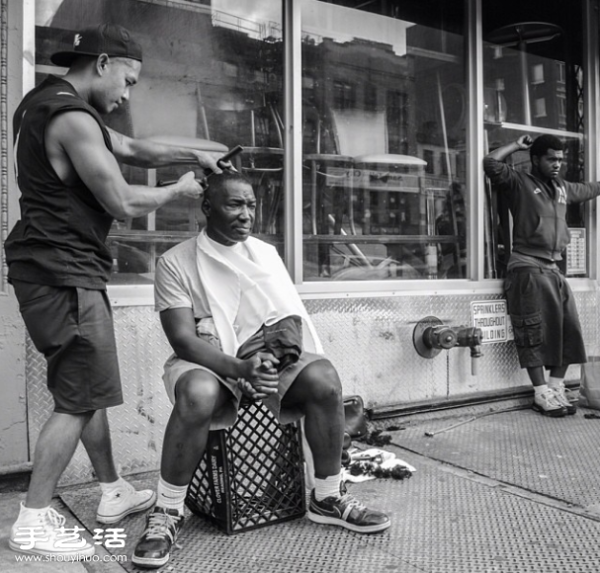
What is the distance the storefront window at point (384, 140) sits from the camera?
441 centimetres

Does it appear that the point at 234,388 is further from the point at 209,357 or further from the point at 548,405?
the point at 548,405

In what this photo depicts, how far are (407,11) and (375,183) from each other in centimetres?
121

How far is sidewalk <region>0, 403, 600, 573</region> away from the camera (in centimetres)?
243

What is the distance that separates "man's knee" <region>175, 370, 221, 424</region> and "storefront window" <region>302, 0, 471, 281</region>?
184 centimetres

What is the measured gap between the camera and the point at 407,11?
190 inches

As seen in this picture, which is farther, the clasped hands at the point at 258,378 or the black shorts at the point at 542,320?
the black shorts at the point at 542,320

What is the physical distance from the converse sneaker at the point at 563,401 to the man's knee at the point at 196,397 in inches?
114

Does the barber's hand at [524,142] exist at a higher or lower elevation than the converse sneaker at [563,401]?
higher

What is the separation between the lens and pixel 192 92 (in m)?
4.00

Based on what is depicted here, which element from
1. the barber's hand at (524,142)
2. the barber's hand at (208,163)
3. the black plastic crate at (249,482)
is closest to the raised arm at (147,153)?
the barber's hand at (208,163)

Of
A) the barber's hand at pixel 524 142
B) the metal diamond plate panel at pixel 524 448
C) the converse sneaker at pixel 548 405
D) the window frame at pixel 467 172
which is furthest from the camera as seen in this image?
the barber's hand at pixel 524 142

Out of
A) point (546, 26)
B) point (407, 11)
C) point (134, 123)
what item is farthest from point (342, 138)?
point (546, 26)

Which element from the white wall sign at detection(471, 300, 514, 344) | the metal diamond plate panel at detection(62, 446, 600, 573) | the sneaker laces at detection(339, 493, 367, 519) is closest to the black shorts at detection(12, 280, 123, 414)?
the metal diamond plate panel at detection(62, 446, 600, 573)

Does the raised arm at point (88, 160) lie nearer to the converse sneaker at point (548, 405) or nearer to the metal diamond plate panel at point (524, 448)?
the metal diamond plate panel at point (524, 448)
